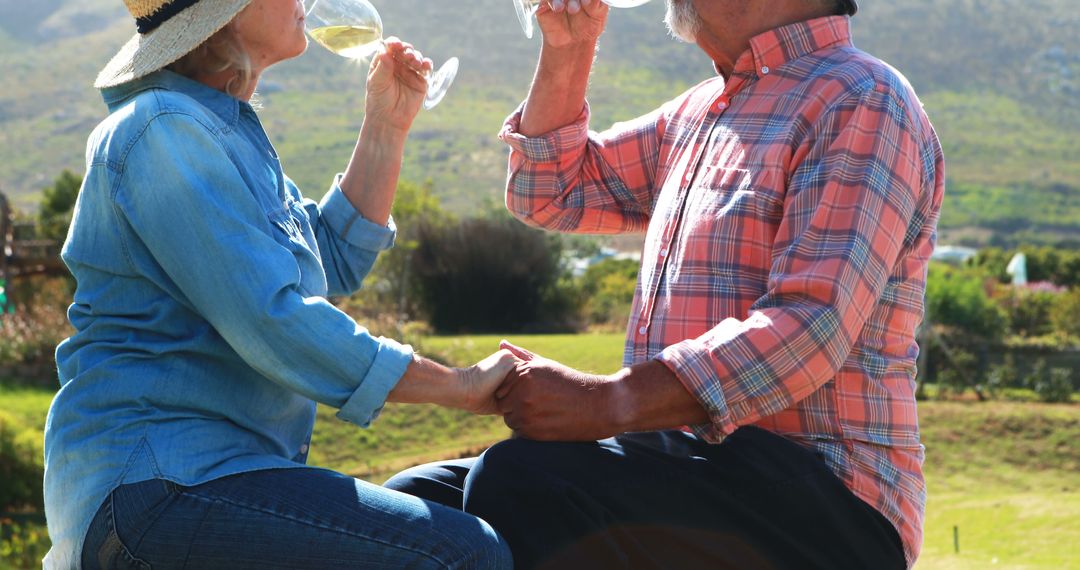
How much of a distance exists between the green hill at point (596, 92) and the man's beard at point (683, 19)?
183 feet

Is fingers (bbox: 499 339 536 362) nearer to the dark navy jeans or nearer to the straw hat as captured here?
the dark navy jeans

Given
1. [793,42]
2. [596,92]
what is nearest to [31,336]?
[793,42]

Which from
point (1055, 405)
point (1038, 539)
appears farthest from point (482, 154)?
point (1038, 539)

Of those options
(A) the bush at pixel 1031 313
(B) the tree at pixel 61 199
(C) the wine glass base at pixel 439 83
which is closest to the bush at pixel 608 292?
(A) the bush at pixel 1031 313

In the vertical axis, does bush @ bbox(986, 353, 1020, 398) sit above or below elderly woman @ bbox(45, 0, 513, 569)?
below

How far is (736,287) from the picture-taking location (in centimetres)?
273

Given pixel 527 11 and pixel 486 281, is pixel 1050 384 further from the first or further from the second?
pixel 527 11

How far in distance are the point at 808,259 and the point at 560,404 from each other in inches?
24.2

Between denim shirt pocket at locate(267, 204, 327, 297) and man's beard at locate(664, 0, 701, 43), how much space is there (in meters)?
1.21

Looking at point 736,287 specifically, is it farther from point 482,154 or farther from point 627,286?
point 482,154

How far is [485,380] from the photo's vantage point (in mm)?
2473

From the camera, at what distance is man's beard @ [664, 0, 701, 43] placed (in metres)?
3.10

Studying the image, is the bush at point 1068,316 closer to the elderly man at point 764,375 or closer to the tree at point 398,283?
the tree at point 398,283

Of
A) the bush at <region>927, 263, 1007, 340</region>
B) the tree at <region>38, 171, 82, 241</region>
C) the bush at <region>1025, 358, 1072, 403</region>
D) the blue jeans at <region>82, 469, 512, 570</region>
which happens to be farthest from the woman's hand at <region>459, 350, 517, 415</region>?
the tree at <region>38, 171, 82, 241</region>
